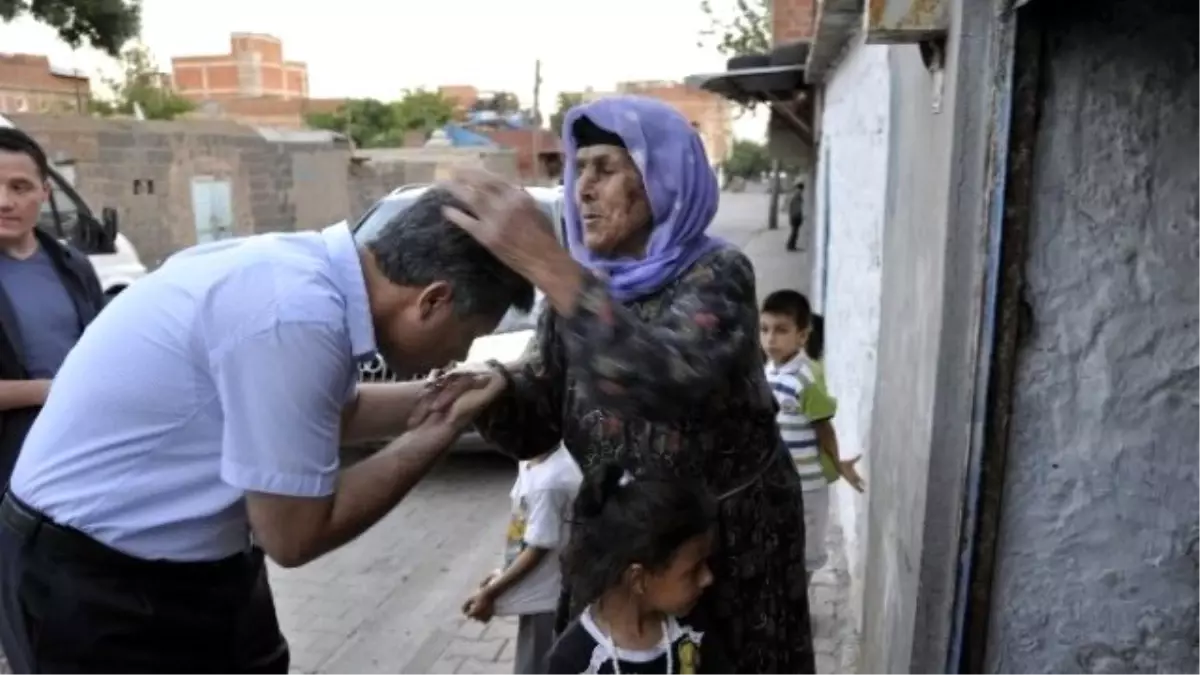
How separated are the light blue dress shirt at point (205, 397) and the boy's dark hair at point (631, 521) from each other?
0.46m

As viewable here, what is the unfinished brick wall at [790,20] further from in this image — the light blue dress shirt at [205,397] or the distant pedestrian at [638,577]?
the light blue dress shirt at [205,397]

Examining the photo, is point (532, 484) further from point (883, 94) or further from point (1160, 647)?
point (883, 94)

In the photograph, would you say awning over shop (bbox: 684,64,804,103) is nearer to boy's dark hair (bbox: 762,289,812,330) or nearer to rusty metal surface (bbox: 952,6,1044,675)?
boy's dark hair (bbox: 762,289,812,330)

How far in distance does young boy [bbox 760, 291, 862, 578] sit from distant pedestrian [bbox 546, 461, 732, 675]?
179 centimetres

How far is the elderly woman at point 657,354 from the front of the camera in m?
1.58

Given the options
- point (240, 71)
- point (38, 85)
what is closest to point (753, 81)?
point (38, 85)

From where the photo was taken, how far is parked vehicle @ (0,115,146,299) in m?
7.48

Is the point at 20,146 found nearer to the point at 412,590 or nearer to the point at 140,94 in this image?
the point at 412,590

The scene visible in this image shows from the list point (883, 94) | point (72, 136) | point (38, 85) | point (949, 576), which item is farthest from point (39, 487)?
point (38, 85)

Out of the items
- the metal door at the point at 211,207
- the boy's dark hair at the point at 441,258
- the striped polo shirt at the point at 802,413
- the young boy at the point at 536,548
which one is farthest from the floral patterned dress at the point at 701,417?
the metal door at the point at 211,207

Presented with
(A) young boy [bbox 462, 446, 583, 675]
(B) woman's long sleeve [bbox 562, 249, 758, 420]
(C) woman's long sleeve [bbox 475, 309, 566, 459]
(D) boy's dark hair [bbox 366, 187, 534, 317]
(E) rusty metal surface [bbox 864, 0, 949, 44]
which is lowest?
(A) young boy [bbox 462, 446, 583, 675]

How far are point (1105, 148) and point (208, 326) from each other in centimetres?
130

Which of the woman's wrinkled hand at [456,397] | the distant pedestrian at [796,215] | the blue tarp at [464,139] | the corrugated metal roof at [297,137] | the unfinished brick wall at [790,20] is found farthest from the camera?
the blue tarp at [464,139]

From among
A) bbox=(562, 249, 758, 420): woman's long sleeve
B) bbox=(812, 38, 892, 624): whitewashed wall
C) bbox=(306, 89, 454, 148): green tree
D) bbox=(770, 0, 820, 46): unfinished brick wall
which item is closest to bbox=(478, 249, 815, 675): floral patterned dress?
bbox=(562, 249, 758, 420): woman's long sleeve
